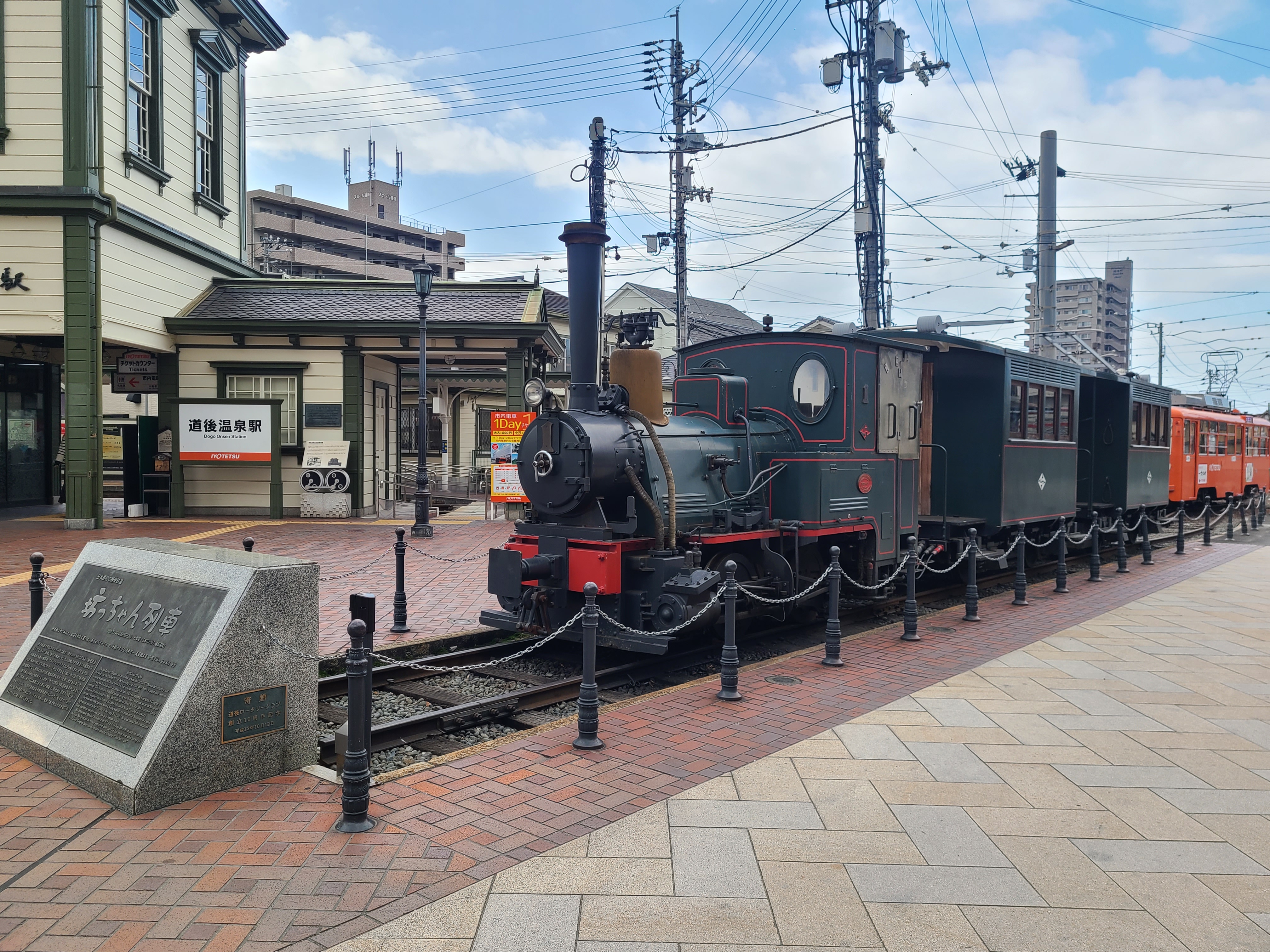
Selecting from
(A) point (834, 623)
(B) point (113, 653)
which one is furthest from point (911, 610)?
(B) point (113, 653)

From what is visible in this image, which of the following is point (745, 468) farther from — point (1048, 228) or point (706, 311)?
point (706, 311)

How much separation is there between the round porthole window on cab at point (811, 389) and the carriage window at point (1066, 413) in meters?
6.17

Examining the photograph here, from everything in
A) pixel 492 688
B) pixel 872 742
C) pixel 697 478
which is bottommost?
pixel 492 688

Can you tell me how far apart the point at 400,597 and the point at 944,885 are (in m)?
5.98

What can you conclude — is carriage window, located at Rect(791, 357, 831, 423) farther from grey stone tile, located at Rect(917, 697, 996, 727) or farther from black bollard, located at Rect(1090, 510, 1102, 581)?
black bollard, located at Rect(1090, 510, 1102, 581)

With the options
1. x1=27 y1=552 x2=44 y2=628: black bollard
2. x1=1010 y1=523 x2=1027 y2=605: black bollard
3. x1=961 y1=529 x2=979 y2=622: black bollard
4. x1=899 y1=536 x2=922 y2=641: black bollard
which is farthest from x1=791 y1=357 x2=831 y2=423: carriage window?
x1=27 y1=552 x2=44 y2=628: black bollard

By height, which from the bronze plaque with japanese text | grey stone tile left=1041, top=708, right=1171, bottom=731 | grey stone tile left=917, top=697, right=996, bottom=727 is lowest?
grey stone tile left=1041, top=708, right=1171, bottom=731

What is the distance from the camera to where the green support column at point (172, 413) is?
1694cm

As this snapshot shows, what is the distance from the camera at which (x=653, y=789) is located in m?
4.67

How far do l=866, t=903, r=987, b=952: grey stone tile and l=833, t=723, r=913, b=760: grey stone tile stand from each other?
1670 mm

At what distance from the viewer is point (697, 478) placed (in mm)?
7820

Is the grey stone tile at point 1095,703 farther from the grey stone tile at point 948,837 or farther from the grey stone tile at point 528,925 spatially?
the grey stone tile at point 528,925

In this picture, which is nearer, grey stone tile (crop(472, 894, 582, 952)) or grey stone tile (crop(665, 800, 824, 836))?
grey stone tile (crop(472, 894, 582, 952))

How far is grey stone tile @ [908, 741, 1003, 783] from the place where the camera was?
16.0 feet
